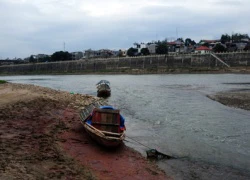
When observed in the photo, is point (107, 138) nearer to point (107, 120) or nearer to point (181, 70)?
point (107, 120)

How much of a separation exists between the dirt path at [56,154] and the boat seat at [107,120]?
0.93 metres

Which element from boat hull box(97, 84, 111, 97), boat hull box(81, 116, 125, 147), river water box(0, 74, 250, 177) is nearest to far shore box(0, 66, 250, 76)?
boat hull box(97, 84, 111, 97)

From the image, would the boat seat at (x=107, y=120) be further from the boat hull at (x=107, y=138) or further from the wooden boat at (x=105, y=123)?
the boat hull at (x=107, y=138)

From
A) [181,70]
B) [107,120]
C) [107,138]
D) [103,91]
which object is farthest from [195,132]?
[181,70]

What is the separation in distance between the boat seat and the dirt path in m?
0.93

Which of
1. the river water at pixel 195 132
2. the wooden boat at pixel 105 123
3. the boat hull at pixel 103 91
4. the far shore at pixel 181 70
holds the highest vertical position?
the far shore at pixel 181 70

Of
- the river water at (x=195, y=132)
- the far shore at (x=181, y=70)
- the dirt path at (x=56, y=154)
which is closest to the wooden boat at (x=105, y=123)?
the dirt path at (x=56, y=154)

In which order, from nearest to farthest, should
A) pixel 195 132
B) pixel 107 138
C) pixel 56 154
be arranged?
pixel 56 154, pixel 107 138, pixel 195 132

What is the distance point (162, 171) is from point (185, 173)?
0.93 meters

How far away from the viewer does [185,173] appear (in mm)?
12734

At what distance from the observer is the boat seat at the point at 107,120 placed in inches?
602

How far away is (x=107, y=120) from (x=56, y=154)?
3693 mm

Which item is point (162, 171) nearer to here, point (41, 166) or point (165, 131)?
point (41, 166)

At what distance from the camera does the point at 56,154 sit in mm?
12312
